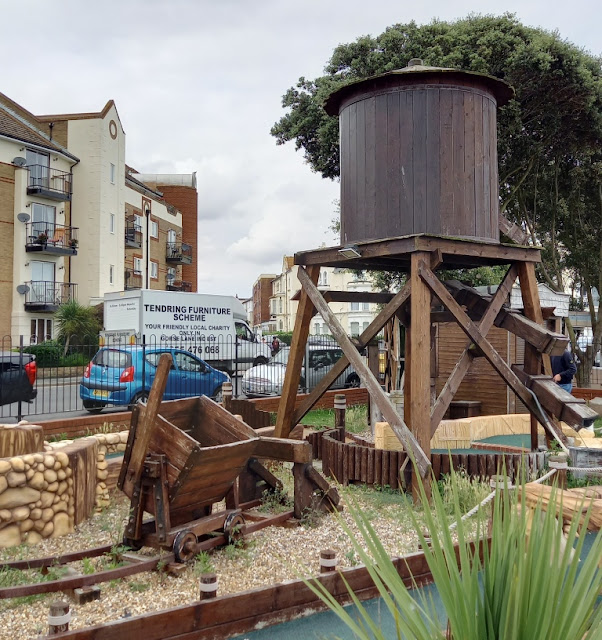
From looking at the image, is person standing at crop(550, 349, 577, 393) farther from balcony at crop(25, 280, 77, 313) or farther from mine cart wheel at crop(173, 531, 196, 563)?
balcony at crop(25, 280, 77, 313)

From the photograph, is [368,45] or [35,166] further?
[35,166]

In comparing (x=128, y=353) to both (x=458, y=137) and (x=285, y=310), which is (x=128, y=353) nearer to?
(x=458, y=137)

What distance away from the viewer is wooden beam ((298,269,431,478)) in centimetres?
756

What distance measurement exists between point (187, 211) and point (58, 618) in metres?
57.9

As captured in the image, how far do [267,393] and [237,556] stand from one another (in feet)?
44.2

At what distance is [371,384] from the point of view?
8305mm

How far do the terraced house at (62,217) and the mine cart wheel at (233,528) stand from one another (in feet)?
105

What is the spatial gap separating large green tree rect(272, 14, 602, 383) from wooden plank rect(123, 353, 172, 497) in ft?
42.3

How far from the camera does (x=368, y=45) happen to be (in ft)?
67.4

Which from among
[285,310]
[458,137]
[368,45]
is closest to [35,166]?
[368,45]

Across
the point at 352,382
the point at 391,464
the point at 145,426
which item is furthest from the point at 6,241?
the point at 145,426

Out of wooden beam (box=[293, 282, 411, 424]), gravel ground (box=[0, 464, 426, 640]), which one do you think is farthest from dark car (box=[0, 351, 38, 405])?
wooden beam (box=[293, 282, 411, 424])

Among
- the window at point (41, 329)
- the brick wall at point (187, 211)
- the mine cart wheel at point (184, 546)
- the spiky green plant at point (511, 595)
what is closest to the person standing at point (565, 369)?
the mine cart wheel at point (184, 546)

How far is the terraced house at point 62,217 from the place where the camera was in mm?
35469
